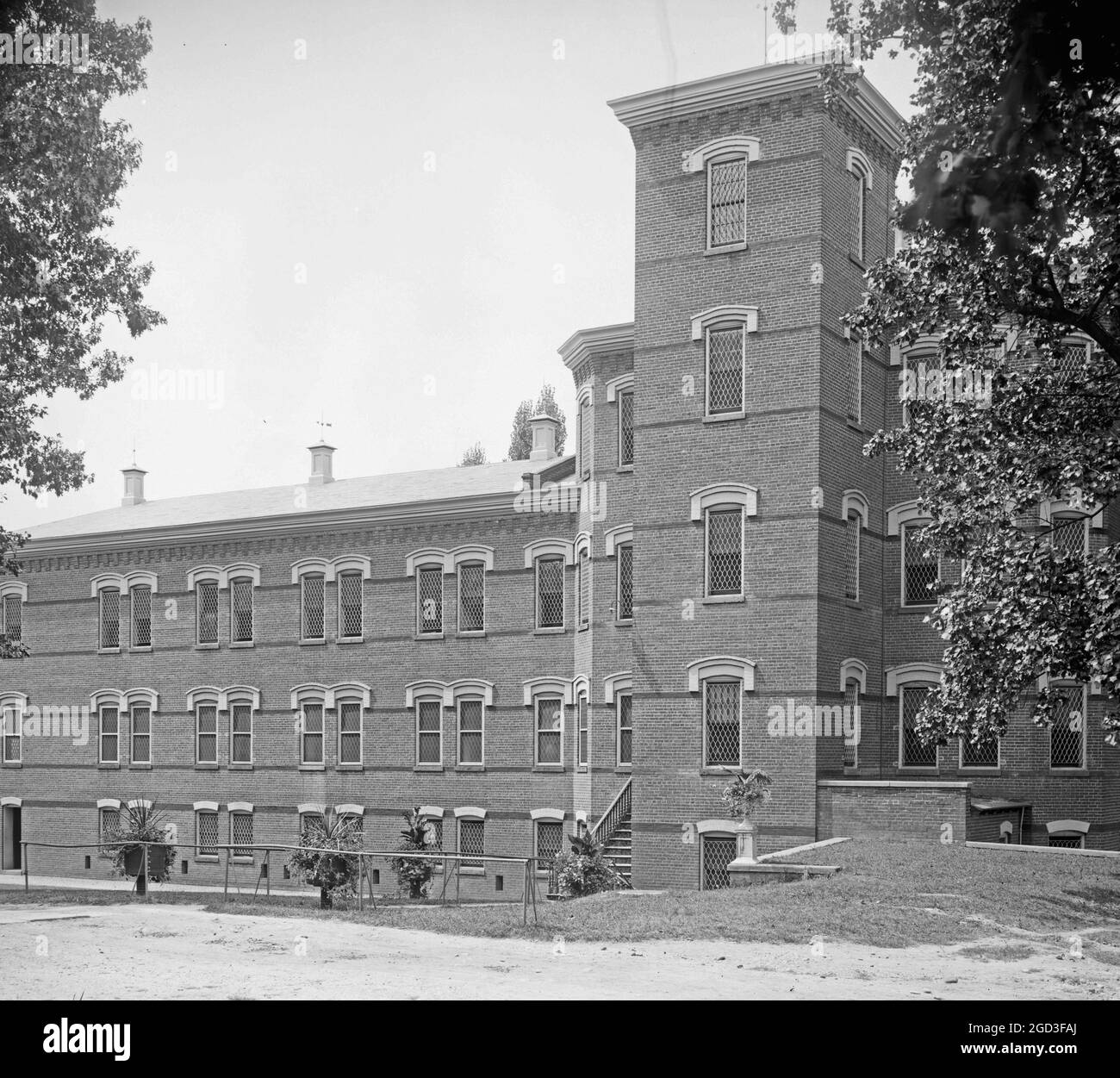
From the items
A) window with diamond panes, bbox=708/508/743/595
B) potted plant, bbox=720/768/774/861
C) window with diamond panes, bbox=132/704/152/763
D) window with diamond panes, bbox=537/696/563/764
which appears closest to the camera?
potted plant, bbox=720/768/774/861

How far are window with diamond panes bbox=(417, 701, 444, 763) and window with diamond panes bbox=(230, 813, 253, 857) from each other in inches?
238

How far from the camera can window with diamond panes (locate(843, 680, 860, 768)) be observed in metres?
26.4

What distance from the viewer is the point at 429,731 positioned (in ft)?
119

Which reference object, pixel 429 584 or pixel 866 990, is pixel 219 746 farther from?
pixel 866 990

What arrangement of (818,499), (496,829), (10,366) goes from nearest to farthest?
1. (10,366)
2. (818,499)
3. (496,829)

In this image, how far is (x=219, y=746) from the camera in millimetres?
39125

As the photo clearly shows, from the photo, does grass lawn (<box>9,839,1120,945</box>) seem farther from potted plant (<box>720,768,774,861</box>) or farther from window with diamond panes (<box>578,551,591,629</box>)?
window with diamond panes (<box>578,551,591,629</box>)

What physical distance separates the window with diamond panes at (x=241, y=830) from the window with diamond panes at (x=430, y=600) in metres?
7.91

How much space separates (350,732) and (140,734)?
7.71m

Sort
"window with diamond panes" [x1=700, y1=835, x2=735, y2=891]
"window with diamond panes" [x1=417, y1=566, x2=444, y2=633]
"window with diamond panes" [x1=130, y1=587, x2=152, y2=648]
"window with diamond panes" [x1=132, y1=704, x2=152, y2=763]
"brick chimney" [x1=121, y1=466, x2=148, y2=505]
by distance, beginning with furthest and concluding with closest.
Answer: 1. "brick chimney" [x1=121, y1=466, x2=148, y2=505]
2. "window with diamond panes" [x1=130, y1=587, x2=152, y2=648]
3. "window with diamond panes" [x1=132, y1=704, x2=152, y2=763]
4. "window with diamond panes" [x1=417, y1=566, x2=444, y2=633]
5. "window with diamond panes" [x1=700, y1=835, x2=735, y2=891]

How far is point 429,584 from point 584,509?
6.75m

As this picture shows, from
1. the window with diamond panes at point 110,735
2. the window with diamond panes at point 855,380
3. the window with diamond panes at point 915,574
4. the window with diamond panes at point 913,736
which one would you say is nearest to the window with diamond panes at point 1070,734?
the window with diamond panes at point 913,736

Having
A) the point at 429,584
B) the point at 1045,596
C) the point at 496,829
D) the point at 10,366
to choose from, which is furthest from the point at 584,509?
the point at 1045,596

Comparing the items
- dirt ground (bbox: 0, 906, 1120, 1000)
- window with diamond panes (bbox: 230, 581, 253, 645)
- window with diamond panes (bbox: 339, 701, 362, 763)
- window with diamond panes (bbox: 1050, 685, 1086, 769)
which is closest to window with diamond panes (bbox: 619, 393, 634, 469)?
window with diamond panes (bbox: 1050, 685, 1086, 769)
